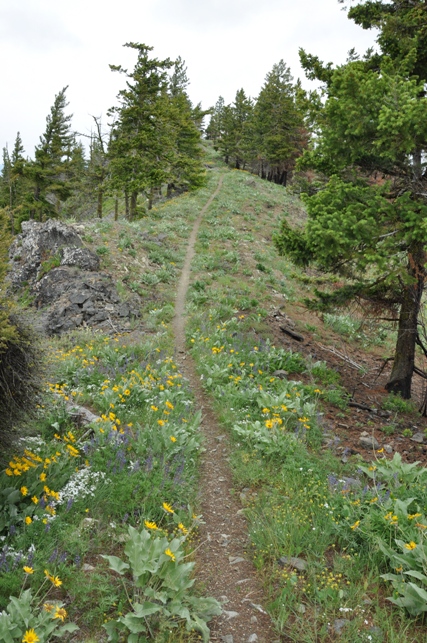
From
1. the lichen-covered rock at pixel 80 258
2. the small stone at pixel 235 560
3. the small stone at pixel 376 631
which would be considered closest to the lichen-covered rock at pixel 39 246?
the lichen-covered rock at pixel 80 258

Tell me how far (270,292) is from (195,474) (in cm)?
1202

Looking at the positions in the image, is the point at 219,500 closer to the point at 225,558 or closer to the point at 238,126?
the point at 225,558

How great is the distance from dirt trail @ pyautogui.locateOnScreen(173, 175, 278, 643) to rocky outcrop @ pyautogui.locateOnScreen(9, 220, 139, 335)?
23.1 ft

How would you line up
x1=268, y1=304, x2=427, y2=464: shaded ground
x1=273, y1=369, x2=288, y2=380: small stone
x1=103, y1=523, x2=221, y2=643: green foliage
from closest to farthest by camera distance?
x1=103, y1=523, x2=221, y2=643: green foliage, x1=268, y1=304, x2=427, y2=464: shaded ground, x1=273, y1=369, x2=288, y2=380: small stone

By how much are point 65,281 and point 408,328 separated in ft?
36.1

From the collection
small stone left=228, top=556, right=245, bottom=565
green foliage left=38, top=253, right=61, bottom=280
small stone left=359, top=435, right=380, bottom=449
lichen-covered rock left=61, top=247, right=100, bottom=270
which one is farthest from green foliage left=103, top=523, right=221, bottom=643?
green foliage left=38, top=253, right=61, bottom=280

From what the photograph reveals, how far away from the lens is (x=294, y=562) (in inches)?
164

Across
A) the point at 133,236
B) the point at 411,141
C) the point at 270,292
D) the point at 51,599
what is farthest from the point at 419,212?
the point at 133,236

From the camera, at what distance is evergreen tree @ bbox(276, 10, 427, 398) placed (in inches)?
285

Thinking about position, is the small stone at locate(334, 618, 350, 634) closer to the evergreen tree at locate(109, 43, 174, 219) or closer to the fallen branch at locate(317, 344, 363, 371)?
the fallen branch at locate(317, 344, 363, 371)

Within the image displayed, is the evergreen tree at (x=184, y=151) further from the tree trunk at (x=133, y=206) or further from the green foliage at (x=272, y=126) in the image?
the green foliage at (x=272, y=126)

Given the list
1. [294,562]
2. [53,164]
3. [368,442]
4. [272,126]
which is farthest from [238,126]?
[294,562]

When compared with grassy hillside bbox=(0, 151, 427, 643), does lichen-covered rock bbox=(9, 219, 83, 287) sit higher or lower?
higher

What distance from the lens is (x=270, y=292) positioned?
55.9 feet
